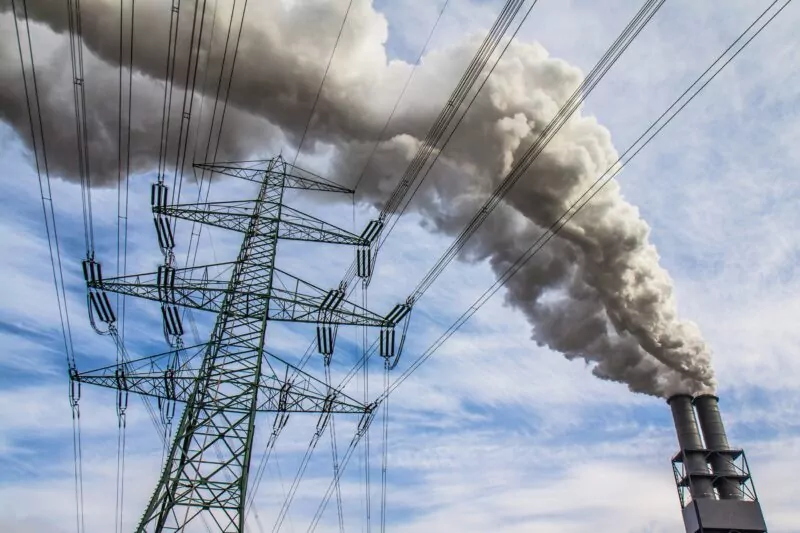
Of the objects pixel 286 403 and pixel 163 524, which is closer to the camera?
pixel 163 524

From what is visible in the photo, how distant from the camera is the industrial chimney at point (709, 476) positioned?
26.8 metres

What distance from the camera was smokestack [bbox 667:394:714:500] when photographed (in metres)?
28.0

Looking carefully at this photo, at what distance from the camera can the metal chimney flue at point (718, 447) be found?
92.1 ft

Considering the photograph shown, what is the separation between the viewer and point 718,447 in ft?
94.5

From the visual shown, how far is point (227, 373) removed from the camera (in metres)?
20.5

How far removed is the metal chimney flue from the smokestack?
0.42 m

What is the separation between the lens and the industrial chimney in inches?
1056

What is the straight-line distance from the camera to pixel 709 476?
2814cm

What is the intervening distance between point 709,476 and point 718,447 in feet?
5.32

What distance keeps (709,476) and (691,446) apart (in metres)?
1.57

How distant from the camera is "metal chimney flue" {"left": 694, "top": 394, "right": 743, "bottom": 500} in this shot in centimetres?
2806

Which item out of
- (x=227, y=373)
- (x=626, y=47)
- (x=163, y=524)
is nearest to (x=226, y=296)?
(x=227, y=373)

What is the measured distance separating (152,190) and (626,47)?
19.2 metres

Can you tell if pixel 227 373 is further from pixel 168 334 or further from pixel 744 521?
pixel 744 521
